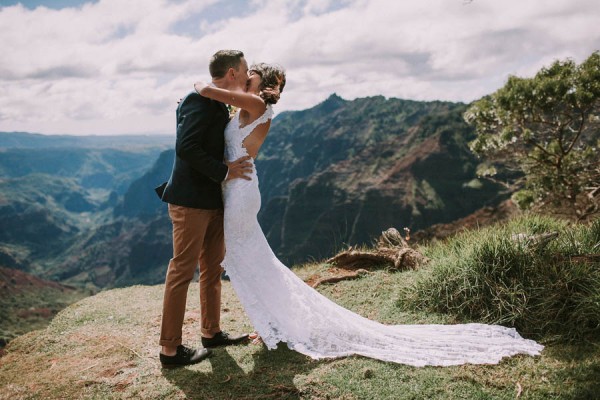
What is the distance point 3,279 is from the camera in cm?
13225

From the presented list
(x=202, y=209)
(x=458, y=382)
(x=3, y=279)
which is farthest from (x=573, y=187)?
(x=3, y=279)

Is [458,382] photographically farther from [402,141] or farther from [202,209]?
[402,141]

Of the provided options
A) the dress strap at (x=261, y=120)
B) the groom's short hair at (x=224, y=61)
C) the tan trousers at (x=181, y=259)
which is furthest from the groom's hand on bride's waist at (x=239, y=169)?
the groom's short hair at (x=224, y=61)

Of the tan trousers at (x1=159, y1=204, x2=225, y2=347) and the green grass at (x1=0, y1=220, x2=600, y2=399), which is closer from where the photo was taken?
the green grass at (x1=0, y1=220, x2=600, y2=399)

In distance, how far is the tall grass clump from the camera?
4.68 meters

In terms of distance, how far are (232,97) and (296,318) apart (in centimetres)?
228

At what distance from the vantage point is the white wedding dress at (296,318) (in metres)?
4.38

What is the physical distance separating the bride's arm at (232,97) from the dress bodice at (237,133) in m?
0.18

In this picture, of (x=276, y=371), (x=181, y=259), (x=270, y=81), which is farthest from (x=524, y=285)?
(x=181, y=259)

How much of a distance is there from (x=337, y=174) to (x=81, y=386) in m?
176

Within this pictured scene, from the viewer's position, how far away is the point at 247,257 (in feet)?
15.2

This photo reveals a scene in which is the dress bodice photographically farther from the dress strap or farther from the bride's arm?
the bride's arm

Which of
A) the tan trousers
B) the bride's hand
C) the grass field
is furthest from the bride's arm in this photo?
the grass field

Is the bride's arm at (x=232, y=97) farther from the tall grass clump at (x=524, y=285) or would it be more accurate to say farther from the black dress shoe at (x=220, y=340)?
the tall grass clump at (x=524, y=285)
